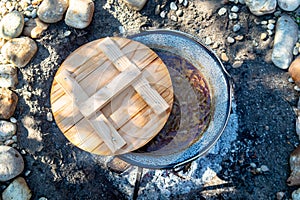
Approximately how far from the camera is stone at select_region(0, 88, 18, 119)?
9.00ft

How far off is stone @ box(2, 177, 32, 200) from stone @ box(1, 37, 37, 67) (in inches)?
32.2

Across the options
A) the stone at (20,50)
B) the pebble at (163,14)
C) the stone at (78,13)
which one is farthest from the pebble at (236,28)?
the stone at (20,50)

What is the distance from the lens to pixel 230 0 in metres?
2.89

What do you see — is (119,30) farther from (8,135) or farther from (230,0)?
(8,135)

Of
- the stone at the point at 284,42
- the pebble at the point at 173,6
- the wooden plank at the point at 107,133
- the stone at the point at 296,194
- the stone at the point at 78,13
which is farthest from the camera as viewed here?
the pebble at the point at 173,6

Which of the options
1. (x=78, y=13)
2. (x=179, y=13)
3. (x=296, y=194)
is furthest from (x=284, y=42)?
(x=78, y=13)

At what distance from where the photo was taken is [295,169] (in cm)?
249

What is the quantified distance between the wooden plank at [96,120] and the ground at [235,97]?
0.66 m

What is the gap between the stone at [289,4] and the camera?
2.78m

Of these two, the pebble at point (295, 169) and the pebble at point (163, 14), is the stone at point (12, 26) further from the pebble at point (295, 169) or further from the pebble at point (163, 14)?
the pebble at point (295, 169)

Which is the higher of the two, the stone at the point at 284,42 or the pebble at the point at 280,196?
the stone at the point at 284,42

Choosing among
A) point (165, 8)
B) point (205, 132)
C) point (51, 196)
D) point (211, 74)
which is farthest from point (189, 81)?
point (51, 196)

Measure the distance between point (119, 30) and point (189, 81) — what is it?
0.80 meters

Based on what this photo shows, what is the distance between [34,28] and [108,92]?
3.67 feet
